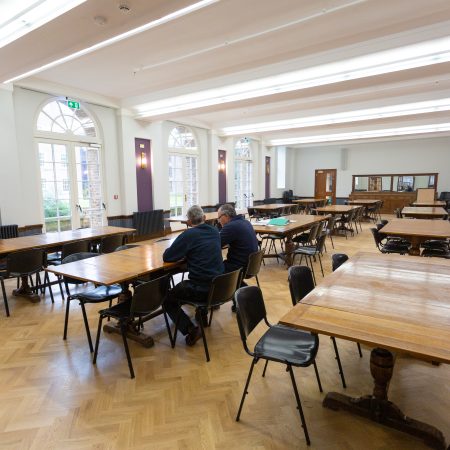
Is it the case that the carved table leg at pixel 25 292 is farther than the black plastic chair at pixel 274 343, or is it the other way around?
the carved table leg at pixel 25 292

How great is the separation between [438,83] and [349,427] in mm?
7220

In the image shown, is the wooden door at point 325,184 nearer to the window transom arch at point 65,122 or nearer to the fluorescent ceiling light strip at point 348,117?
the fluorescent ceiling light strip at point 348,117

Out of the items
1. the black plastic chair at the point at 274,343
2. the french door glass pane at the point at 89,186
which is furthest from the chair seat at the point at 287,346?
the french door glass pane at the point at 89,186

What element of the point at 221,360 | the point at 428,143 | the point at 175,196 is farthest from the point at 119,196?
the point at 428,143

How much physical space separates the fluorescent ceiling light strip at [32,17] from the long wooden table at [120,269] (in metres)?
2.56

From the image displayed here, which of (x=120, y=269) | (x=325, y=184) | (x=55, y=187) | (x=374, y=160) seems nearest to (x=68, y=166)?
(x=55, y=187)

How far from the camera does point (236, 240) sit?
343 cm

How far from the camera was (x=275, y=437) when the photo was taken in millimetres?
1931

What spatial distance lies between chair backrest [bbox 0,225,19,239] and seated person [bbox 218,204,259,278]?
4.58 meters

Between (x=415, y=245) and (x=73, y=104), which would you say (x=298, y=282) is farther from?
(x=73, y=104)

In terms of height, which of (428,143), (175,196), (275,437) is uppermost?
(428,143)

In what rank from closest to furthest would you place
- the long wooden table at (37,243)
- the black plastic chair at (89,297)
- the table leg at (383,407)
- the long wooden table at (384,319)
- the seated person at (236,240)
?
the long wooden table at (384,319), the table leg at (383,407), the black plastic chair at (89,297), the seated person at (236,240), the long wooden table at (37,243)

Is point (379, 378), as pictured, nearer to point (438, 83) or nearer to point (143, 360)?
point (143, 360)

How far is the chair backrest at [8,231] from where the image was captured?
228 inches
